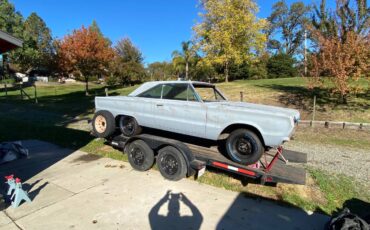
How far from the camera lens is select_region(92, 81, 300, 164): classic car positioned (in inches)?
181

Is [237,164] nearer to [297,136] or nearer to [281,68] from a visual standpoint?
[297,136]

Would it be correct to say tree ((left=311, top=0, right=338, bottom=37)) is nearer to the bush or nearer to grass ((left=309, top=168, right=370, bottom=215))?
grass ((left=309, top=168, right=370, bottom=215))

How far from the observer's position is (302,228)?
12.6 feet

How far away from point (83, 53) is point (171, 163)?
2051 centimetres

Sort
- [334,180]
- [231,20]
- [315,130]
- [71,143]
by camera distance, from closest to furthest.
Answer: [334,180]
[71,143]
[315,130]
[231,20]

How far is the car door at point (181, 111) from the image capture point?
527 centimetres

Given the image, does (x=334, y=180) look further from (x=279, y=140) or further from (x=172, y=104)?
(x=172, y=104)

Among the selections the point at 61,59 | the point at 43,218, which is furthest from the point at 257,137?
the point at 61,59

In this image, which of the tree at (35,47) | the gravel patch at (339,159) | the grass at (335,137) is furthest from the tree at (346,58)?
the tree at (35,47)

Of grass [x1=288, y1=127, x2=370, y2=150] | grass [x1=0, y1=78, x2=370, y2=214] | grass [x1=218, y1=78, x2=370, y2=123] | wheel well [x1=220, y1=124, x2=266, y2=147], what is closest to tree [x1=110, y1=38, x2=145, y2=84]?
grass [x1=0, y1=78, x2=370, y2=214]

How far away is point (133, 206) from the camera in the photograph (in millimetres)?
4352

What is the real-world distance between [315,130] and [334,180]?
488 centimetres

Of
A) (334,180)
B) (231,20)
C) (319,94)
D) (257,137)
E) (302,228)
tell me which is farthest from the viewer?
(231,20)

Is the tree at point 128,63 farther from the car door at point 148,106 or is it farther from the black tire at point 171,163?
the black tire at point 171,163
